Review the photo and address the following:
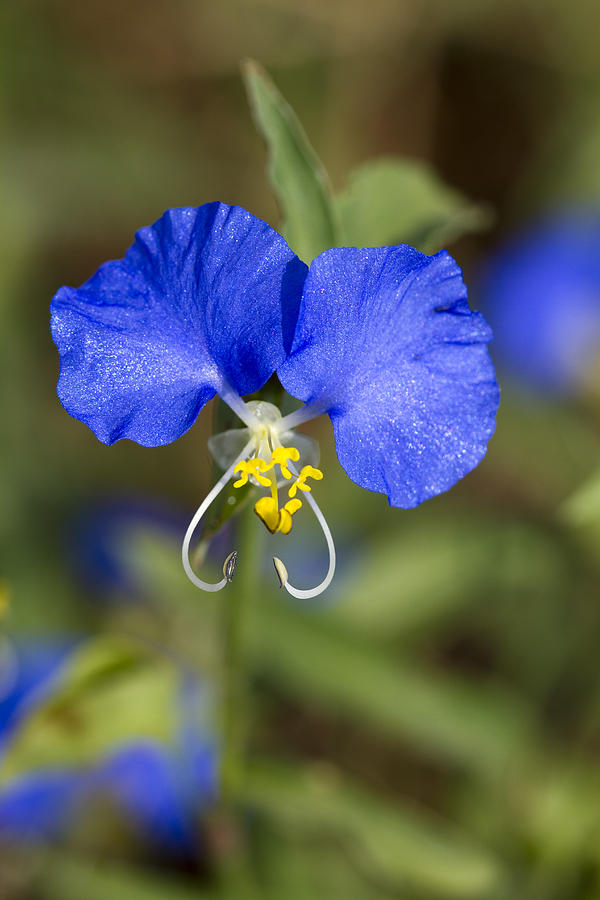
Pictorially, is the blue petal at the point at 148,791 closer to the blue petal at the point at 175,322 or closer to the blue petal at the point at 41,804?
the blue petal at the point at 41,804

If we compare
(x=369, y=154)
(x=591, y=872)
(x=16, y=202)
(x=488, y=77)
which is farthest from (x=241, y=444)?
(x=488, y=77)

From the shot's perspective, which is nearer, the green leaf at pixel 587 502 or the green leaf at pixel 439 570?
the green leaf at pixel 587 502

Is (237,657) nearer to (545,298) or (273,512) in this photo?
(273,512)

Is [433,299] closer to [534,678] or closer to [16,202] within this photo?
[534,678]

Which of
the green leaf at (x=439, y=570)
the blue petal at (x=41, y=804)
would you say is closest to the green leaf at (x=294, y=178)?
the green leaf at (x=439, y=570)

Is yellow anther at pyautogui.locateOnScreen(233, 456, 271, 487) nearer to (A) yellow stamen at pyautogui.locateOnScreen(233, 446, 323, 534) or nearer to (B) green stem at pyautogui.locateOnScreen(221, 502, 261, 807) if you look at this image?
(A) yellow stamen at pyautogui.locateOnScreen(233, 446, 323, 534)

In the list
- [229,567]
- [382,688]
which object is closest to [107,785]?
[382,688]
